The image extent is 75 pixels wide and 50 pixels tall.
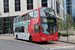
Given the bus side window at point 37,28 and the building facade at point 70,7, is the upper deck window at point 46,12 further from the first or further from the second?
the building facade at point 70,7

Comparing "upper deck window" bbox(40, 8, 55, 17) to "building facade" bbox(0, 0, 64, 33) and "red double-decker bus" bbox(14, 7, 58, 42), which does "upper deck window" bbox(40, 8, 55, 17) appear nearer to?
"red double-decker bus" bbox(14, 7, 58, 42)

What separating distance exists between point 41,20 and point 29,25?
9.94 ft

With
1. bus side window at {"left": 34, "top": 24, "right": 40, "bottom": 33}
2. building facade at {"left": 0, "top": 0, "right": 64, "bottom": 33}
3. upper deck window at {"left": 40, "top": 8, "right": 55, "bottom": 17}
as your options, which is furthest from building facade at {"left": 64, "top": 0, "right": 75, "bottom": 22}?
bus side window at {"left": 34, "top": 24, "right": 40, "bottom": 33}

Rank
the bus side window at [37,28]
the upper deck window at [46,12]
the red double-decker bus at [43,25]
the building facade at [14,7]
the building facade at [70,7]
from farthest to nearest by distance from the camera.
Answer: the building facade at [70,7]
the building facade at [14,7]
the upper deck window at [46,12]
the bus side window at [37,28]
the red double-decker bus at [43,25]

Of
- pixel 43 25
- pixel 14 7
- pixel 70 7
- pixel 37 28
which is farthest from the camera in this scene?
pixel 70 7

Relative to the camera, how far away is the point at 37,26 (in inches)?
569

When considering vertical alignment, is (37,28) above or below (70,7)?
below

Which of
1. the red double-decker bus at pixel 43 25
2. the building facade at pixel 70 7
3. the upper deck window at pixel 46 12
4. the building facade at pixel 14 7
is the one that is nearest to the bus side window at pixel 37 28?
the red double-decker bus at pixel 43 25

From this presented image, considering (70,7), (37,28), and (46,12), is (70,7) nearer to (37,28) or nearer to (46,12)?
(46,12)

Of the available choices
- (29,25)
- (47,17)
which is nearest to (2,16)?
(29,25)

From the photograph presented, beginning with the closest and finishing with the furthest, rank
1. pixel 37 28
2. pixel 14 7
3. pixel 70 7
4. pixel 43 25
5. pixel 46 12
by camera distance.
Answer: pixel 43 25 < pixel 37 28 < pixel 46 12 < pixel 14 7 < pixel 70 7

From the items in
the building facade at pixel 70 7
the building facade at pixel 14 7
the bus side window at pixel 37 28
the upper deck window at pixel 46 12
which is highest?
the building facade at pixel 70 7

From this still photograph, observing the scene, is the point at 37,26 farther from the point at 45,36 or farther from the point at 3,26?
the point at 3,26

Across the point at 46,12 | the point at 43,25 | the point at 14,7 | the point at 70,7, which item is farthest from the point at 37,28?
the point at 70,7
